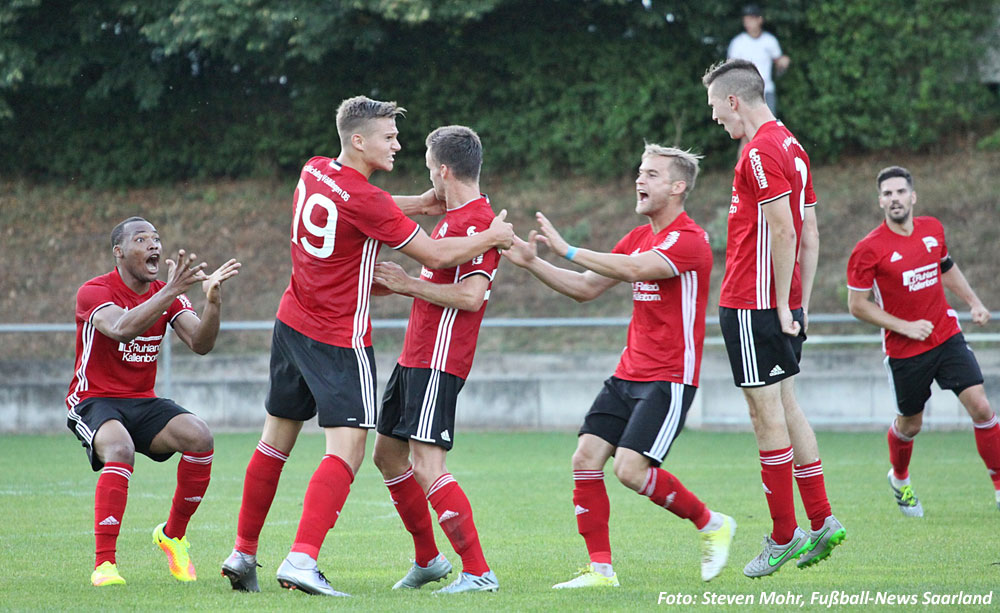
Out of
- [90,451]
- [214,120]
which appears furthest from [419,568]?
[214,120]

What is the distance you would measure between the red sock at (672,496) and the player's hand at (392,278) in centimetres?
155

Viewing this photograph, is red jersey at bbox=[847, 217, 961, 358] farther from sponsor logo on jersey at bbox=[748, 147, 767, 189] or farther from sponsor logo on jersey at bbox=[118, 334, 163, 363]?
sponsor logo on jersey at bbox=[118, 334, 163, 363]

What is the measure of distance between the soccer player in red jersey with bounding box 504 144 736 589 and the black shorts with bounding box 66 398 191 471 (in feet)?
7.34

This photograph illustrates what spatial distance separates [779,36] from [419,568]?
14.8 meters

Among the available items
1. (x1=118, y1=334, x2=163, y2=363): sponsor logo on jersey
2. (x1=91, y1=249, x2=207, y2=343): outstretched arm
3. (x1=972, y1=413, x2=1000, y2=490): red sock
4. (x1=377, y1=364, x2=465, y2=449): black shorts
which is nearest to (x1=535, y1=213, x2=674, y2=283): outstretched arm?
(x1=377, y1=364, x2=465, y2=449): black shorts

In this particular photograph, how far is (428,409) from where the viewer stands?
5.86 meters

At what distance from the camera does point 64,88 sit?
21031mm

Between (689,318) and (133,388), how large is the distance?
3211mm

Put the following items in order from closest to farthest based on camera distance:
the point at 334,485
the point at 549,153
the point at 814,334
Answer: the point at 334,485, the point at 814,334, the point at 549,153

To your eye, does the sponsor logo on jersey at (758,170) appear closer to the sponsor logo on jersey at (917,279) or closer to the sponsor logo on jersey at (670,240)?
the sponsor logo on jersey at (670,240)

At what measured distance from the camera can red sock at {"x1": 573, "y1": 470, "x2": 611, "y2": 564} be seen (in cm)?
597

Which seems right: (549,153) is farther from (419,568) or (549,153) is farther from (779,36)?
(419,568)

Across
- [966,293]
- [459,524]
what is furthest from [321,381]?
[966,293]

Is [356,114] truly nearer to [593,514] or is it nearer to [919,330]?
[593,514]
